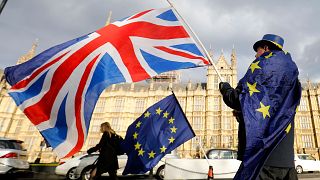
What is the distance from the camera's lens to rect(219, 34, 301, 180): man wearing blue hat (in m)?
1.75

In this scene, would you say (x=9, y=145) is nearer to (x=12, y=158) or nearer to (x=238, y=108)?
(x=12, y=158)

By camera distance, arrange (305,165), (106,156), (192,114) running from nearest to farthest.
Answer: (106,156)
(305,165)
(192,114)

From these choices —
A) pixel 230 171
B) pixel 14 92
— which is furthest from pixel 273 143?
pixel 230 171

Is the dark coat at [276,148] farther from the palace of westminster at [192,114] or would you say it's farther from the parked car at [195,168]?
the palace of westminster at [192,114]

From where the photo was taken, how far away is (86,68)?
431cm

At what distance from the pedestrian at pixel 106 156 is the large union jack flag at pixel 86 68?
146cm

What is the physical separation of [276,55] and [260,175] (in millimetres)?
987

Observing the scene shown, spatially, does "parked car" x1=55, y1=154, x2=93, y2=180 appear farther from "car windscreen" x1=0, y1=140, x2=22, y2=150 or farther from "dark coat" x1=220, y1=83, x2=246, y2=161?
"dark coat" x1=220, y1=83, x2=246, y2=161

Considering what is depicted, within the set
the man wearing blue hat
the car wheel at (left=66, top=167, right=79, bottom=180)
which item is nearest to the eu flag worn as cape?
the man wearing blue hat

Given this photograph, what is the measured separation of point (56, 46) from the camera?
4.48m

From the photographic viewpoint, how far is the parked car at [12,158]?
709 cm

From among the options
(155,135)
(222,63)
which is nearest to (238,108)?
(155,135)

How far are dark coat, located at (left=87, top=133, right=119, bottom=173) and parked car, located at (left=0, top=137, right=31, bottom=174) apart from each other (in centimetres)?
359

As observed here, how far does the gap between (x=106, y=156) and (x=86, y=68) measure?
2.07 m
